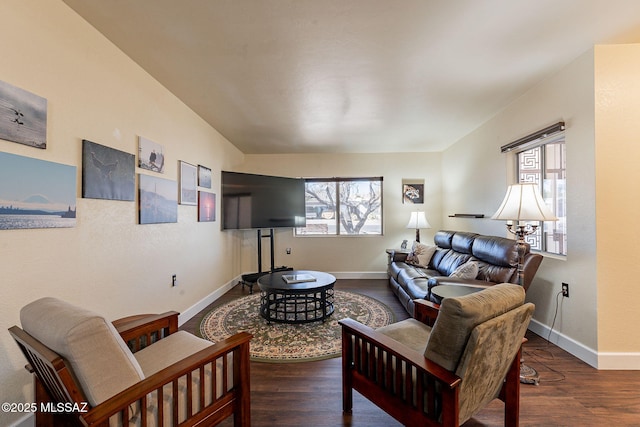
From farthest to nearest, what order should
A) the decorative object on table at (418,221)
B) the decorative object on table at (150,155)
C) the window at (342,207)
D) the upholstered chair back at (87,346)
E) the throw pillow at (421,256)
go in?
the window at (342,207) → the decorative object on table at (418,221) → the throw pillow at (421,256) → the decorative object on table at (150,155) → the upholstered chair back at (87,346)

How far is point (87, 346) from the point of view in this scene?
0.88 metres

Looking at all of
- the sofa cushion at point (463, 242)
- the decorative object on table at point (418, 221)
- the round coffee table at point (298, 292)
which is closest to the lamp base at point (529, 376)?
the sofa cushion at point (463, 242)

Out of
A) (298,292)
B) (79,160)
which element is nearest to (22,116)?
(79,160)

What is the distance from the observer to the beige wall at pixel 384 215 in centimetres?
502

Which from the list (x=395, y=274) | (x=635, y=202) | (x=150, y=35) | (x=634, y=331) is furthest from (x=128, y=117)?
(x=634, y=331)

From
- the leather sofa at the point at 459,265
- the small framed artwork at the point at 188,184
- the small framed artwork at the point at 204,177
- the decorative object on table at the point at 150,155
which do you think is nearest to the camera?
the decorative object on table at the point at 150,155

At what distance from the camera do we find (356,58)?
2.07m

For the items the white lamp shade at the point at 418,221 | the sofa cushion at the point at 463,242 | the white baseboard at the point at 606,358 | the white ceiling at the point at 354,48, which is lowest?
the white baseboard at the point at 606,358

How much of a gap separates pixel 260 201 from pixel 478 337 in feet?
12.4

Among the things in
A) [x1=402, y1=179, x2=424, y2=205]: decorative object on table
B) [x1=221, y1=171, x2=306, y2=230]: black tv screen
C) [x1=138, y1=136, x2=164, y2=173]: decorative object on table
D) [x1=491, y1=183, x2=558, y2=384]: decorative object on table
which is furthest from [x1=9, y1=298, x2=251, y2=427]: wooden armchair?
[x1=402, y1=179, x2=424, y2=205]: decorative object on table

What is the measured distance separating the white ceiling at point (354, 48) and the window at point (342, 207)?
80.2 inches

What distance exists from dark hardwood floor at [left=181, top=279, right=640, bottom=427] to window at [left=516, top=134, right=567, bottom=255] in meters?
1.01

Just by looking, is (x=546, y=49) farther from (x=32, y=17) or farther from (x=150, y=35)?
(x=32, y=17)

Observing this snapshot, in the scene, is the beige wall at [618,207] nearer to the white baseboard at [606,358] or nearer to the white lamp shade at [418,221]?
the white baseboard at [606,358]
